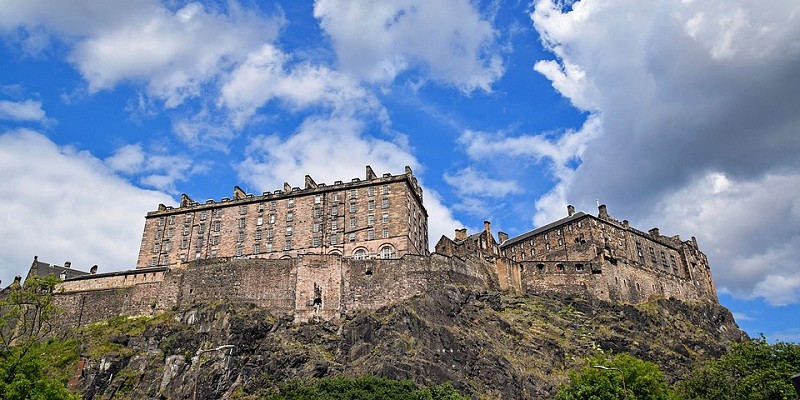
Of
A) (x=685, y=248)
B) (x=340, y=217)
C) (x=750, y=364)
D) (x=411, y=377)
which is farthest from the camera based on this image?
(x=685, y=248)

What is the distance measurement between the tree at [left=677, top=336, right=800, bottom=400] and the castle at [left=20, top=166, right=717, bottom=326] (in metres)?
25.5

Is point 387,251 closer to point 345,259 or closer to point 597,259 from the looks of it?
point 345,259

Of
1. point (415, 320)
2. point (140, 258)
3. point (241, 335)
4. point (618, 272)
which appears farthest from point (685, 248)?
point (140, 258)

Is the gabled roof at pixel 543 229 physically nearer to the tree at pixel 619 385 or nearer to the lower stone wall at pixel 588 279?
the lower stone wall at pixel 588 279

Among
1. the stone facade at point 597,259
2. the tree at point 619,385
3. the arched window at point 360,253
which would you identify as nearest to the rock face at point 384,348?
the stone facade at point 597,259

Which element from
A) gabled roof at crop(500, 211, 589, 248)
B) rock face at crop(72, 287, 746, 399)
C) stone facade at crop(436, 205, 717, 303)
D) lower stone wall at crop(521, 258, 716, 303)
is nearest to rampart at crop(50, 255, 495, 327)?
rock face at crop(72, 287, 746, 399)

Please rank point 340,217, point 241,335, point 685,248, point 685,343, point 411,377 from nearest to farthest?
point 411,377
point 241,335
point 685,343
point 340,217
point 685,248

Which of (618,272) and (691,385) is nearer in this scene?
(691,385)

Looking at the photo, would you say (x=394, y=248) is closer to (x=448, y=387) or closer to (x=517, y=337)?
(x=517, y=337)

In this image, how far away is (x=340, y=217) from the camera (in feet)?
271

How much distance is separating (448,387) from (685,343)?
3774cm

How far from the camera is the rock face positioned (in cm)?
6072

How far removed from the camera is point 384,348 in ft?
202

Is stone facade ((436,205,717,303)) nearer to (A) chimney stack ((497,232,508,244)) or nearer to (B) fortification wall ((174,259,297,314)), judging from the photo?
(A) chimney stack ((497,232,508,244))
